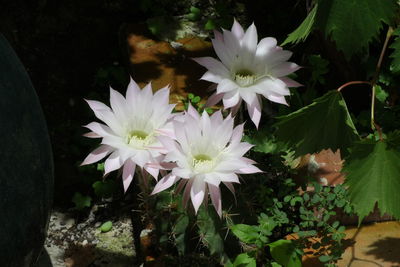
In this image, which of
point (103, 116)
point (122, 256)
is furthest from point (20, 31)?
point (103, 116)

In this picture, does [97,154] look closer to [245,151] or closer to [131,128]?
[131,128]

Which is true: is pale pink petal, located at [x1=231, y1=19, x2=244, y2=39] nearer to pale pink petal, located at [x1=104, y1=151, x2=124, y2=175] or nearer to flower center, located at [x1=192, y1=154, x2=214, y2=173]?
flower center, located at [x1=192, y1=154, x2=214, y2=173]

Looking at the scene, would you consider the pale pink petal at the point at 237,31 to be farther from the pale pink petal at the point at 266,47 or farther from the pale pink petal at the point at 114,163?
the pale pink petal at the point at 114,163

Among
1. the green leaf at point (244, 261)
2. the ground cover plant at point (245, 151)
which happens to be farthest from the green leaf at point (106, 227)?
the green leaf at point (244, 261)

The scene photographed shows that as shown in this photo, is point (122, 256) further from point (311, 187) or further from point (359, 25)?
point (359, 25)

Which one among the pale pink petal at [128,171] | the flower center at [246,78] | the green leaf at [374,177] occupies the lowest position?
the green leaf at [374,177]

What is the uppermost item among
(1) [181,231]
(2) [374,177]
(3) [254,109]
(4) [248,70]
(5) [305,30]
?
(5) [305,30]

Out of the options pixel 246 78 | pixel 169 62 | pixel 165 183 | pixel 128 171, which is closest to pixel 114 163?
pixel 128 171
